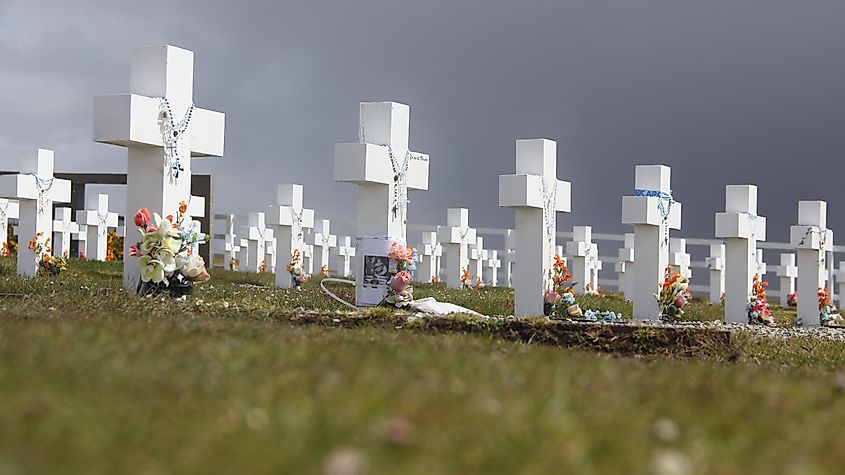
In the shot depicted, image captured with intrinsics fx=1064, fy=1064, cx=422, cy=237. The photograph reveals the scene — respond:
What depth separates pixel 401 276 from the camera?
1319 cm

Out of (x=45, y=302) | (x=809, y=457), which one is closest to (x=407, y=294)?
(x=45, y=302)

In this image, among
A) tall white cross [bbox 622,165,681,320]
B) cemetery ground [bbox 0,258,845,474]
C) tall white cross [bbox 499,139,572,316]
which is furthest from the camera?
tall white cross [bbox 622,165,681,320]

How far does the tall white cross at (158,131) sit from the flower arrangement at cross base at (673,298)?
7.89 m

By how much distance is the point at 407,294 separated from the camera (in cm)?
1345

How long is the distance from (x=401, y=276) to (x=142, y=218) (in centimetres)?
320

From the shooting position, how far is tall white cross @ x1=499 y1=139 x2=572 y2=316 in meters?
15.7

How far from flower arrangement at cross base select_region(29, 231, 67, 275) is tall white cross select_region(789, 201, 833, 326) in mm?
13593

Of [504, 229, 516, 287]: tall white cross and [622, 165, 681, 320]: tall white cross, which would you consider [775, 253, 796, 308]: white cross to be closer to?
[504, 229, 516, 287]: tall white cross

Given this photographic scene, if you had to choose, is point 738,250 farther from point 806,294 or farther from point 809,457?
point 809,457

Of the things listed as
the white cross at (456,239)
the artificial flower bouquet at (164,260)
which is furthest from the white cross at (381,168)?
the white cross at (456,239)

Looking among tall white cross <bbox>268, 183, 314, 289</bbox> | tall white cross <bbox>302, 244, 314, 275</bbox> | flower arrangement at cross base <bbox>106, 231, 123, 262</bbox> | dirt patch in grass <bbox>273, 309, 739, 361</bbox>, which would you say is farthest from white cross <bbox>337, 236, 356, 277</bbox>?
dirt patch in grass <bbox>273, 309, 739, 361</bbox>

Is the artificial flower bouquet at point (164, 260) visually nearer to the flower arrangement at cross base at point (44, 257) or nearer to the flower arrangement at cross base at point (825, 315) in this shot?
the flower arrangement at cross base at point (44, 257)

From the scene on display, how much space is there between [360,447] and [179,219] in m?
10.2

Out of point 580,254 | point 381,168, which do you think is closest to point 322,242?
point 580,254
